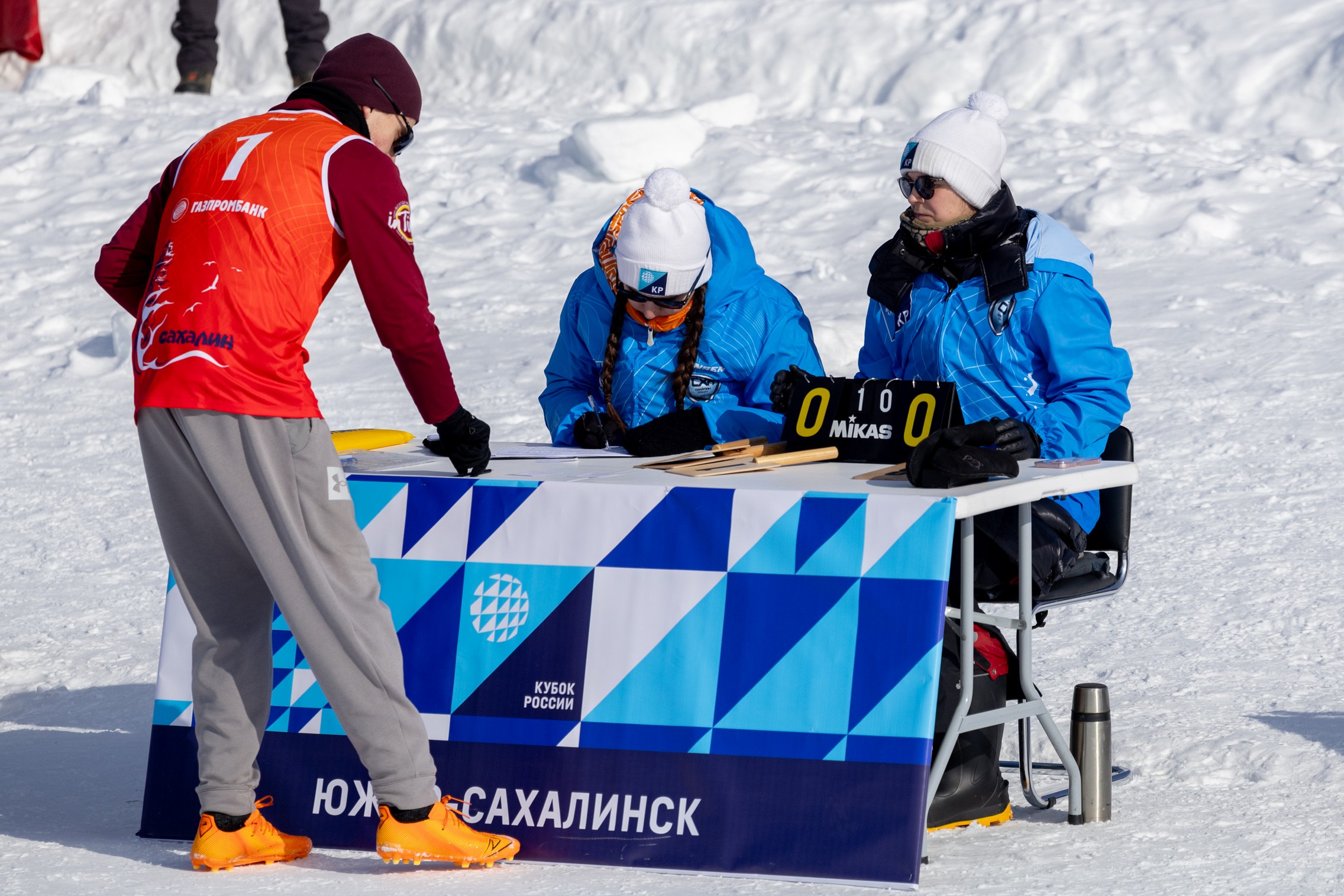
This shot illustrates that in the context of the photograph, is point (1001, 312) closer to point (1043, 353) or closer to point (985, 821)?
point (1043, 353)

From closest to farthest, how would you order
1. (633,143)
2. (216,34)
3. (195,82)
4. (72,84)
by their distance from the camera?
(633,143)
(72,84)
(195,82)
(216,34)

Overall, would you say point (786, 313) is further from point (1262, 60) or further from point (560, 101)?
point (560, 101)

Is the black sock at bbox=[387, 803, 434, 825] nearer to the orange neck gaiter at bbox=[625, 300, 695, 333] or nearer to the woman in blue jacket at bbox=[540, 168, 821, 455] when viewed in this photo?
the woman in blue jacket at bbox=[540, 168, 821, 455]

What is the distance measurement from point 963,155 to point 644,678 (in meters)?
1.46

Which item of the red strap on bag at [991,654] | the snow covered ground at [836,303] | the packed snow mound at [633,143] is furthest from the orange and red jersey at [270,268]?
the packed snow mound at [633,143]

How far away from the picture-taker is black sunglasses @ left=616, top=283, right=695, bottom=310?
3.97 m

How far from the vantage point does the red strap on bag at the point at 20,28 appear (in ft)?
11.1

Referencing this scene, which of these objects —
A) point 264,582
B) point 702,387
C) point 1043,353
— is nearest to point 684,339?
point 702,387

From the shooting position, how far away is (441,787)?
3279mm

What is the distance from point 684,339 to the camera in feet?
13.7

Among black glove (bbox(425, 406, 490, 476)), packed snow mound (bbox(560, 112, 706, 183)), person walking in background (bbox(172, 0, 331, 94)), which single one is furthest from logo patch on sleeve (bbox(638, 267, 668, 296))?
person walking in background (bbox(172, 0, 331, 94))

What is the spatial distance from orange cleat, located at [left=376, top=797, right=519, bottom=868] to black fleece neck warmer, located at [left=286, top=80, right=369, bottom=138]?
4.18ft

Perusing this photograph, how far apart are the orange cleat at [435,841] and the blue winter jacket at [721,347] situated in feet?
4.56

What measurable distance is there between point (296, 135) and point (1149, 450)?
442cm
